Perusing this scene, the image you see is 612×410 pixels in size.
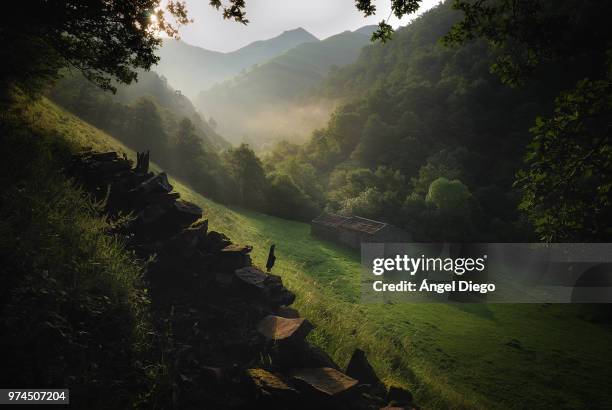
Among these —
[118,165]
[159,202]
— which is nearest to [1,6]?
[118,165]

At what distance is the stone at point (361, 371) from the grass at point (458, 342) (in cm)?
107

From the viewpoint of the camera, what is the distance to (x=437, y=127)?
81500mm

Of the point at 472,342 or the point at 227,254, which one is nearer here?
the point at 227,254

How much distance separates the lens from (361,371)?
7133 millimetres

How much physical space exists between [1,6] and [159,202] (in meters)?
7.66

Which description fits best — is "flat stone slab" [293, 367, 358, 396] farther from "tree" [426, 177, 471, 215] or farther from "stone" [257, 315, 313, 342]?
"tree" [426, 177, 471, 215]

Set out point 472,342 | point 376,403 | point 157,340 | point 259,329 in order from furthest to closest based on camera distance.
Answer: point 472,342, point 259,329, point 376,403, point 157,340

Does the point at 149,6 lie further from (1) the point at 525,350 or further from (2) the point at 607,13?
(2) the point at 607,13

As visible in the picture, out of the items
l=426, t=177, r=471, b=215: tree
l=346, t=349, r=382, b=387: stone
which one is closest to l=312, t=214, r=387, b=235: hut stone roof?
l=426, t=177, r=471, b=215: tree

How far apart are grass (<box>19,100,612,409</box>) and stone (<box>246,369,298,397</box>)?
298 cm

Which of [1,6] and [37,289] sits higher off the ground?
[1,6]

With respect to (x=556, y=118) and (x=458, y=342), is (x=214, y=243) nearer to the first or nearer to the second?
(x=556, y=118)

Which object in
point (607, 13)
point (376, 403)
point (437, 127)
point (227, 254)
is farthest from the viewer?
point (437, 127)

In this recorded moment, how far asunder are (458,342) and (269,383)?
18.0 metres
